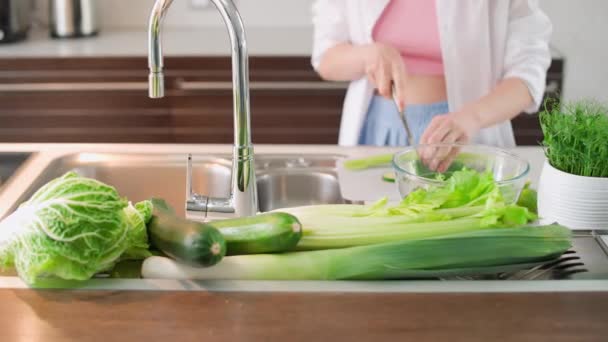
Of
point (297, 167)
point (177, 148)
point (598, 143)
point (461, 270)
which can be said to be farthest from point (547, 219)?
point (177, 148)

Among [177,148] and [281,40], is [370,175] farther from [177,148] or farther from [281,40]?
[281,40]

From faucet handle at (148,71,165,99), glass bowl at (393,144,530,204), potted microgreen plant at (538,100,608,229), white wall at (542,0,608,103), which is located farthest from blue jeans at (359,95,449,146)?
white wall at (542,0,608,103)

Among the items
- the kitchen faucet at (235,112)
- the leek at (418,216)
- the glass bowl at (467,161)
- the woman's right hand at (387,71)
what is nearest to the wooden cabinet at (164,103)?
the woman's right hand at (387,71)

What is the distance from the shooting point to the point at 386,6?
7.23ft

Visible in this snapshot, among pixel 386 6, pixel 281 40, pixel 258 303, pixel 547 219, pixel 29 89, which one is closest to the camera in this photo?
pixel 258 303

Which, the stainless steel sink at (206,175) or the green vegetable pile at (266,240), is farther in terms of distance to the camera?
the stainless steel sink at (206,175)

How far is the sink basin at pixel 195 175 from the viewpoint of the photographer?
181 centimetres

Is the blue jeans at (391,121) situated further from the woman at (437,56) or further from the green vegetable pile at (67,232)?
the green vegetable pile at (67,232)

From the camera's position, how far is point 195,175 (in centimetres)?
183

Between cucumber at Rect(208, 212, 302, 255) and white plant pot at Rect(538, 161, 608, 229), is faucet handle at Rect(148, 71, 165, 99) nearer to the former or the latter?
cucumber at Rect(208, 212, 302, 255)

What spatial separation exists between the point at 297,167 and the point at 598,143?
706mm

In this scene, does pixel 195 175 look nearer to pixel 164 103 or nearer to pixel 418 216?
pixel 418 216

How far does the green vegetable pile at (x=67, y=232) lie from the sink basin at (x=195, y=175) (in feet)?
2.09

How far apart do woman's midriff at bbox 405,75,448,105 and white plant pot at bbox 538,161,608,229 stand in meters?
0.91
